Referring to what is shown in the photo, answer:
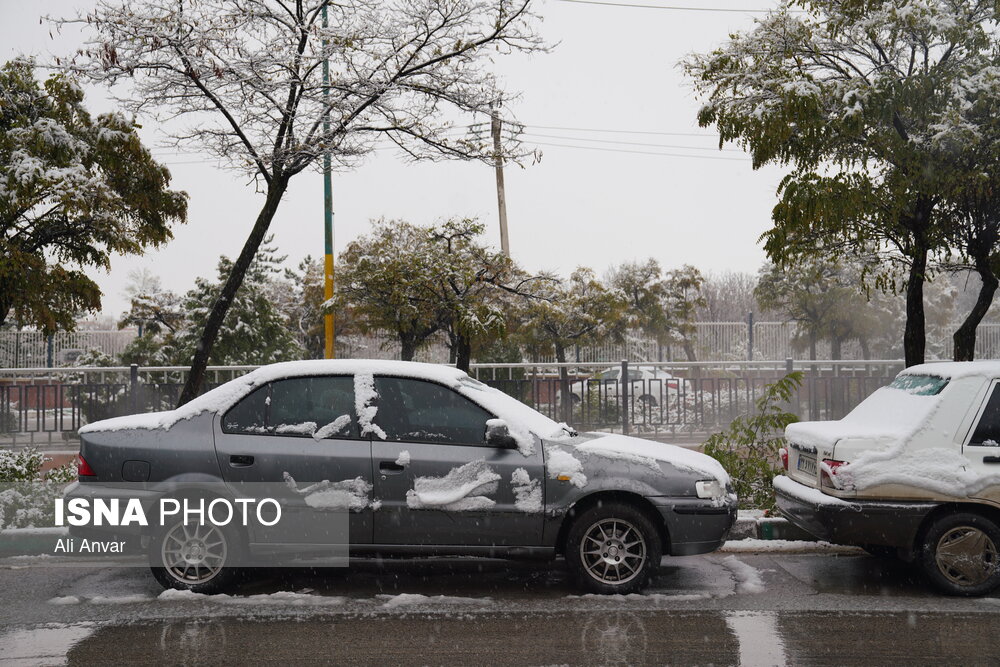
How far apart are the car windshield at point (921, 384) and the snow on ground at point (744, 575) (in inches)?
72.2

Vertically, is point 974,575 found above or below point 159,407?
below

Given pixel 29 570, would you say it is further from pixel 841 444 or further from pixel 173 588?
pixel 841 444

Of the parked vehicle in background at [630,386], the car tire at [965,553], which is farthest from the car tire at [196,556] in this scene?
the parked vehicle in background at [630,386]

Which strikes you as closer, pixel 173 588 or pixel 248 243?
pixel 173 588

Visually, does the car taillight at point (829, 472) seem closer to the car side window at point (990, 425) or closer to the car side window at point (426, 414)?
the car side window at point (990, 425)

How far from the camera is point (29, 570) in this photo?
6719 mm

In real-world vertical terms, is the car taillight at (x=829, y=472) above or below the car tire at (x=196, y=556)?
above

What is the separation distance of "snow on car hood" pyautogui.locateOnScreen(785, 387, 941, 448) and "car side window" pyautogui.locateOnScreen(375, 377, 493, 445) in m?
2.53

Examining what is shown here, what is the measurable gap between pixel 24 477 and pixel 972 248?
1028 cm

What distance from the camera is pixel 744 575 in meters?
6.44

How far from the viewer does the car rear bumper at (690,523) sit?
5.76 meters

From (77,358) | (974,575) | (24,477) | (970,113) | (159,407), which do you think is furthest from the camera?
(77,358)

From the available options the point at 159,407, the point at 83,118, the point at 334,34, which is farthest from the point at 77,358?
the point at 334,34

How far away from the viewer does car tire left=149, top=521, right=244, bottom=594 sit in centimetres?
571
